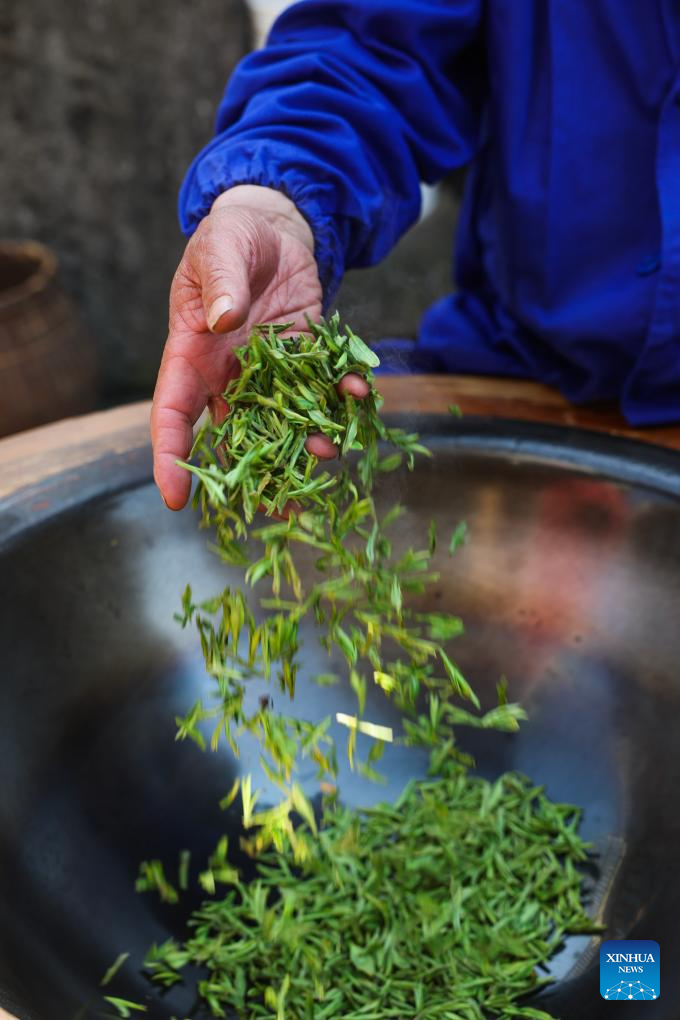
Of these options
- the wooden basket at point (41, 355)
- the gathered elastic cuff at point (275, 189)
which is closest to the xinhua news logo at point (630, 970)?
the gathered elastic cuff at point (275, 189)

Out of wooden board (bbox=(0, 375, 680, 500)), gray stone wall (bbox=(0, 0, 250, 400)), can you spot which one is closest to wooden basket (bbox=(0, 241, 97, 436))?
gray stone wall (bbox=(0, 0, 250, 400))

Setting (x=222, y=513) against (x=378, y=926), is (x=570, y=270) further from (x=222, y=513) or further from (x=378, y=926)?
(x=378, y=926)

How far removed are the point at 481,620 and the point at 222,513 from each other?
1.71 ft

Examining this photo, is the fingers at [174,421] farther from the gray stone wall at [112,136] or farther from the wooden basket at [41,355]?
the gray stone wall at [112,136]

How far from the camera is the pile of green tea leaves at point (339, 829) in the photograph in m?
1.18

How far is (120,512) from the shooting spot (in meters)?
1.52

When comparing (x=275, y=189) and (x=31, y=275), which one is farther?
(x=31, y=275)

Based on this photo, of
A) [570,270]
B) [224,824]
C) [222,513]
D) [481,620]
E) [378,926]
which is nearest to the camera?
[222,513]

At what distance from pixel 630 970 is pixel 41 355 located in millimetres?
2490

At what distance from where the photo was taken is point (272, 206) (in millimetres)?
1451

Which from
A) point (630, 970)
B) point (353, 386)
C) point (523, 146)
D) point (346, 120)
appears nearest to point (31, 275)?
point (346, 120)

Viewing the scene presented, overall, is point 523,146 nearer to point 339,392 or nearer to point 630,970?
point 339,392

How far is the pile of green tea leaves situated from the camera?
1.18 m

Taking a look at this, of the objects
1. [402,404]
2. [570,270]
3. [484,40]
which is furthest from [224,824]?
[484,40]
